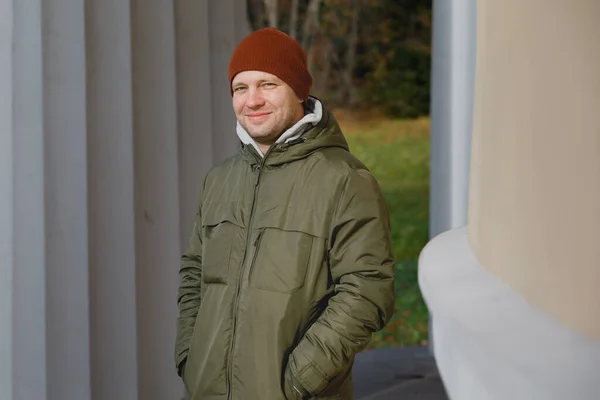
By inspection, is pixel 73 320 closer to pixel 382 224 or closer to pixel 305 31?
pixel 382 224

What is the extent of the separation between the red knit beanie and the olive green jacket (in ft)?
0.46

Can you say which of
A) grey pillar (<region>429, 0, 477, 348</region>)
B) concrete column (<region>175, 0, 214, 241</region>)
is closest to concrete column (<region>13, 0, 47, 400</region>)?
concrete column (<region>175, 0, 214, 241</region>)

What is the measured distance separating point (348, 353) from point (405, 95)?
1093 cm

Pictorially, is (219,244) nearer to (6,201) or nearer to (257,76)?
(257,76)

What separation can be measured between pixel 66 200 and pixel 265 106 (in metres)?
1.05

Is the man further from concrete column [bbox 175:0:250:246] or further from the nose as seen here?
concrete column [bbox 175:0:250:246]

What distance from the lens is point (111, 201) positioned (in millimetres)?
3447

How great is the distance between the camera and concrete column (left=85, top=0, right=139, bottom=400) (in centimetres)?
333

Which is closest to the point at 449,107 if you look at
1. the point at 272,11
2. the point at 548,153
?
the point at 548,153

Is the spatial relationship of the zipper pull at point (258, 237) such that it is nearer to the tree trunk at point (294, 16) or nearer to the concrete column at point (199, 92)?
the concrete column at point (199, 92)

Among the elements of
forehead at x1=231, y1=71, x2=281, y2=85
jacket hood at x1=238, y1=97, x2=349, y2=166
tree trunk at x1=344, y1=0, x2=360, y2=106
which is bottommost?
jacket hood at x1=238, y1=97, x2=349, y2=166

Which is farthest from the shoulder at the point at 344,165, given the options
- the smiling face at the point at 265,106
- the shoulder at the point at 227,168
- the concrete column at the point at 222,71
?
the concrete column at the point at 222,71

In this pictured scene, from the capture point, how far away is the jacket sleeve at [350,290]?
2.21m

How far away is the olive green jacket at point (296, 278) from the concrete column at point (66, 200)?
2.76ft
